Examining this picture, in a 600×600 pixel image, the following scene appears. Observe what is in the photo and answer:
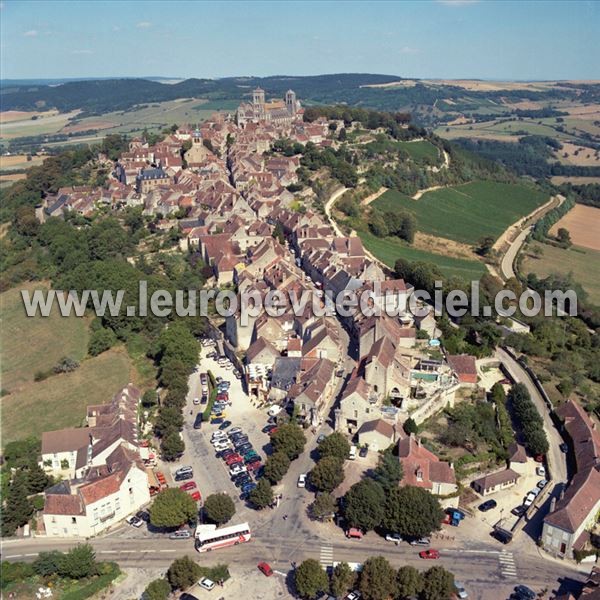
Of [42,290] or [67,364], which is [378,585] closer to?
[67,364]

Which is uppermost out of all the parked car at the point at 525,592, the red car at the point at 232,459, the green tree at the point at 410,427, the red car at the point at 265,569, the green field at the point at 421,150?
the green field at the point at 421,150

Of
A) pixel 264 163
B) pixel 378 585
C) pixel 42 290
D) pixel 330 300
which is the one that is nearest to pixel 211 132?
pixel 264 163

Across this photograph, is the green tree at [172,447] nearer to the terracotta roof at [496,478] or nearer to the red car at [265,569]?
the red car at [265,569]

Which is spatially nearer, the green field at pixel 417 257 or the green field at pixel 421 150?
the green field at pixel 417 257

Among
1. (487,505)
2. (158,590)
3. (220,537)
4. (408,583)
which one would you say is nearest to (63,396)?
(220,537)

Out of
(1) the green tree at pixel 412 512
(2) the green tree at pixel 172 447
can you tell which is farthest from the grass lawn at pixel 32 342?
(1) the green tree at pixel 412 512

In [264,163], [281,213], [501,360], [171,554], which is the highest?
[264,163]
